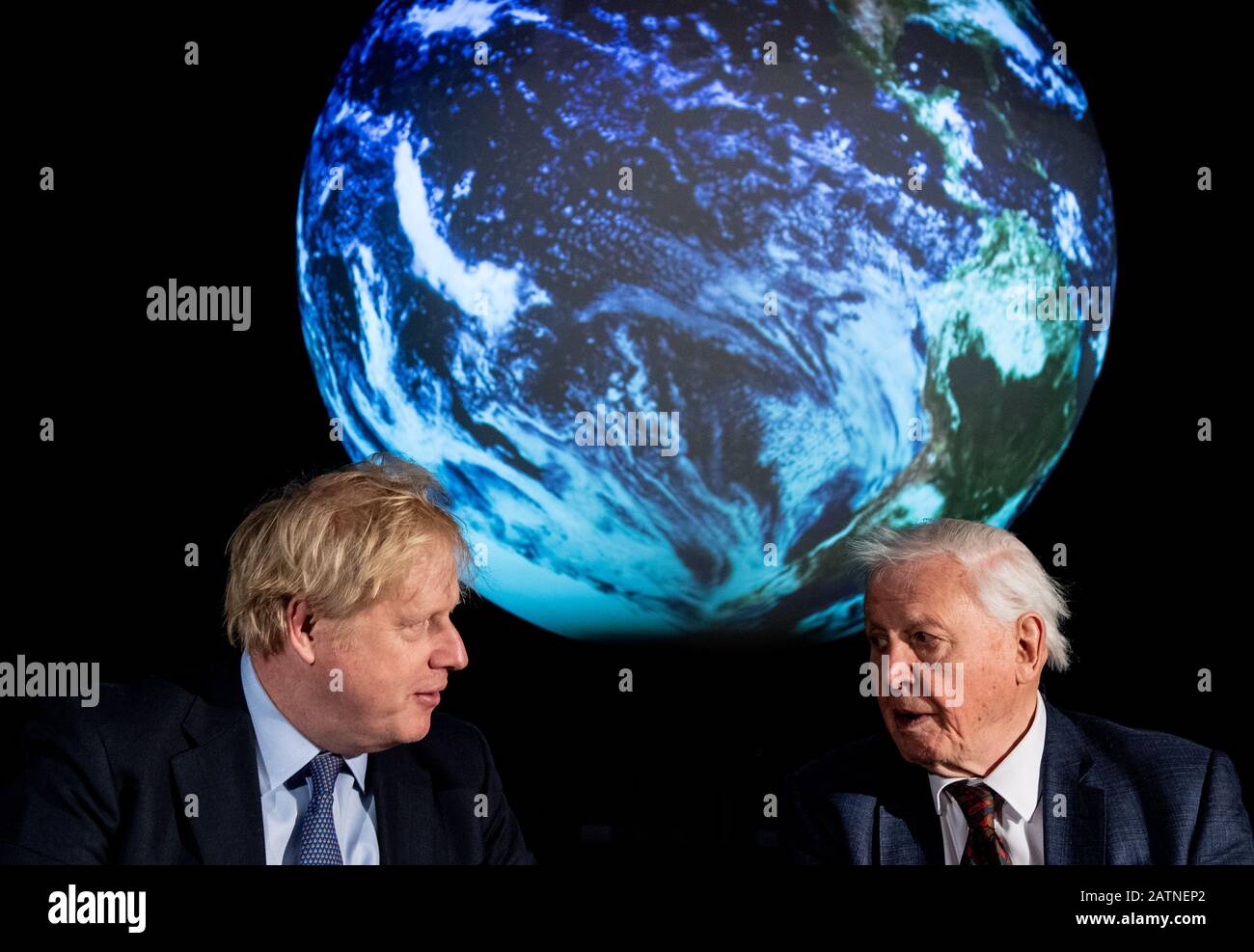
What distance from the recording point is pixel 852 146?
5590 millimetres

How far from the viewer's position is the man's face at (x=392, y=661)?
3.89m

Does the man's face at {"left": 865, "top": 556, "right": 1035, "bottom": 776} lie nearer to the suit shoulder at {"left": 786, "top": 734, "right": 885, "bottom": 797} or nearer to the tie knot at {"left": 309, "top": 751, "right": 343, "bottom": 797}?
the suit shoulder at {"left": 786, "top": 734, "right": 885, "bottom": 797}

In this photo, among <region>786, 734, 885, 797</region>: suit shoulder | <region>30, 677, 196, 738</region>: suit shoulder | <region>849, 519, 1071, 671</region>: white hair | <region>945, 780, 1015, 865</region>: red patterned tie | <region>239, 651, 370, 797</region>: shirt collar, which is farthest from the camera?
<region>786, 734, 885, 797</region>: suit shoulder

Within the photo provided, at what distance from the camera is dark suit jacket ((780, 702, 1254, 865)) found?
4.00 metres

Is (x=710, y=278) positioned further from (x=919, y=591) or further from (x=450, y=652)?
(x=450, y=652)

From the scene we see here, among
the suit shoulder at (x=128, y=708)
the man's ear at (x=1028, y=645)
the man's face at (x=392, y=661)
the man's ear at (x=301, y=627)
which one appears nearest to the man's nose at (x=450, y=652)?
the man's face at (x=392, y=661)

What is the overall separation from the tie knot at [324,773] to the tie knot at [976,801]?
5.47ft

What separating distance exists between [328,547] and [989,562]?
179 centimetres

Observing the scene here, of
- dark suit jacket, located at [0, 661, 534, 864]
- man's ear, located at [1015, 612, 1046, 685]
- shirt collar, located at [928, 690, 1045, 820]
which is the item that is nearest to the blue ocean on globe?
man's ear, located at [1015, 612, 1046, 685]

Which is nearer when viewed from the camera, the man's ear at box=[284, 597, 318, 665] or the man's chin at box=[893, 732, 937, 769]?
the man's ear at box=[284, 597, 318, 665]

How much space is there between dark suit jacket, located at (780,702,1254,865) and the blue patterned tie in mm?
Answer: 1314

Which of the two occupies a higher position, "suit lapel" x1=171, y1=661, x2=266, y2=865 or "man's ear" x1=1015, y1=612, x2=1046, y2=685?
"man's ear" x1=1015, y1=612, x2=1046, y2=685

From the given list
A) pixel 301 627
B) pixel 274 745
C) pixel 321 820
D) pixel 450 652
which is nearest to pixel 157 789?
pixel 274 745

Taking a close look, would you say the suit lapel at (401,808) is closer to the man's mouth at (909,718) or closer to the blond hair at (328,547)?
the blond hair at (328,547)
